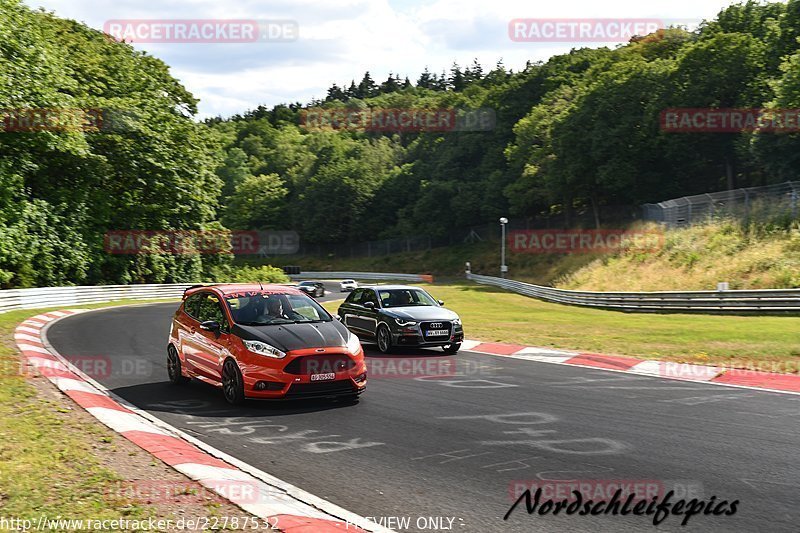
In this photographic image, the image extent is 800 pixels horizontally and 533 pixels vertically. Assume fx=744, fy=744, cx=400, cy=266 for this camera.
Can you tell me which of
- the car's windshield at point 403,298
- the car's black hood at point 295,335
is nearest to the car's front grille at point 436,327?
the car's windshield at point 403,298

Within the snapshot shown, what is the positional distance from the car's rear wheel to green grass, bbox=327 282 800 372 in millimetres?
3977

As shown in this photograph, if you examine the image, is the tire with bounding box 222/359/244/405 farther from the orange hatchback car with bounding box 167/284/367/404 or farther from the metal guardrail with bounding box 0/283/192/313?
the metal guardrail with bounding box 0/283/192/313

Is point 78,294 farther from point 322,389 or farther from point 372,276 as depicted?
point 372,276

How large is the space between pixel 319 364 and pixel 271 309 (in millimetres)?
1597

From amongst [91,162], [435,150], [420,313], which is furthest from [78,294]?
[435,150]

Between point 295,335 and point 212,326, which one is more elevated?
Answer: point 212,326

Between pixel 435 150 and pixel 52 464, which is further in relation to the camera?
pixel 435 150

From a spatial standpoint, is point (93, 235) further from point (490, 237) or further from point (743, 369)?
point (490, 237)

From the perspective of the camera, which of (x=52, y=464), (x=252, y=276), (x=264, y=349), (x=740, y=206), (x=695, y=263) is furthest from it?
(x=252, y=276)

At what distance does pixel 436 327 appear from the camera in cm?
1669

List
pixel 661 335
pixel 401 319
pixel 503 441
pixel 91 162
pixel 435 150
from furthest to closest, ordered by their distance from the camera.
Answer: pixel 435 150, pixel 91 162, pixel 661 335, pixel 401 319, pixel 503 441

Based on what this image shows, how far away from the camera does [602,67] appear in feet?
250

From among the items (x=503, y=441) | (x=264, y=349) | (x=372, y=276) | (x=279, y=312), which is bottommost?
(x=372, y=276)

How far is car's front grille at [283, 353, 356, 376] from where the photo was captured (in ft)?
33.7
